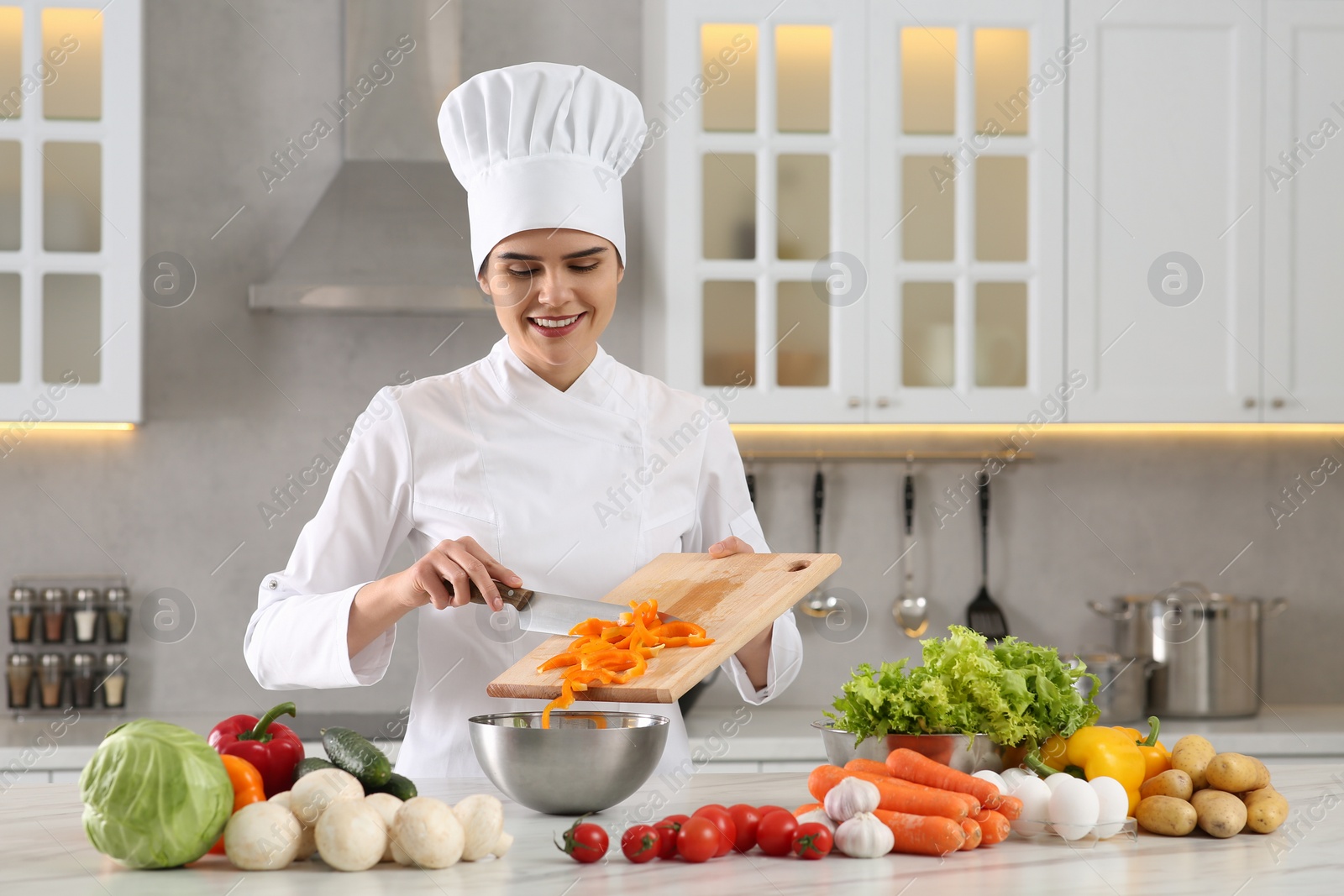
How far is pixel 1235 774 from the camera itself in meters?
1.24

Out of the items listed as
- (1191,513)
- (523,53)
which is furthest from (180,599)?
(1191,513)

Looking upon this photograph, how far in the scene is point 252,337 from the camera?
122 inches

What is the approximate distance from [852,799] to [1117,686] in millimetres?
1886

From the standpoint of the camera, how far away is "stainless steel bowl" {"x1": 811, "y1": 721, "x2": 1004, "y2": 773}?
4.20ft

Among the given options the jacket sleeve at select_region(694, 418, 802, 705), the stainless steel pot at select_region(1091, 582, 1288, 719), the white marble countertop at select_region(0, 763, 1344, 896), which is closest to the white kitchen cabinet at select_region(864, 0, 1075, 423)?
the stainless steel pot at select_region(1091, 582, 1288, 719)

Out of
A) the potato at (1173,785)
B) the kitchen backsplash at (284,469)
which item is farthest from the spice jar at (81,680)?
the potato at (1173,785)

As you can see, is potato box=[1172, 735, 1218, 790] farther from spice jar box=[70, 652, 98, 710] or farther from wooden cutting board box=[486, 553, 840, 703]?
spice jar box=[70, 652, 98, 710]

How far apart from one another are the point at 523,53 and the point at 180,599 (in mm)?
1654

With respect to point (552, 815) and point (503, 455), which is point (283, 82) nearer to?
point (503, 455)

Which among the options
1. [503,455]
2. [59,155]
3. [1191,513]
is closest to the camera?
[503,455]

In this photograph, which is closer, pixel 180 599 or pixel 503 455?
Result: pixel 503 455

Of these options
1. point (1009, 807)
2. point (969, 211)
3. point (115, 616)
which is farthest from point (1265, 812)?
point (115, 616)

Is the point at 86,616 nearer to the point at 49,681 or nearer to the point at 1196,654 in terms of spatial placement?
the point at 49,681

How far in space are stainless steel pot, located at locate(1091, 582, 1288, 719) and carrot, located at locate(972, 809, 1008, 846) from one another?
197 centimetres
